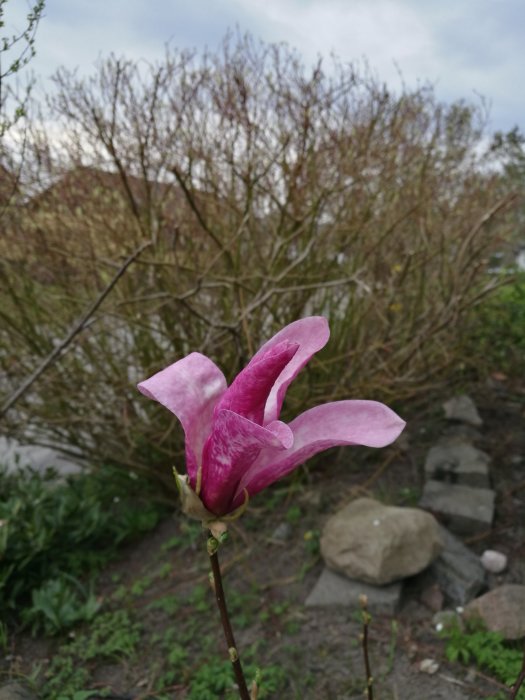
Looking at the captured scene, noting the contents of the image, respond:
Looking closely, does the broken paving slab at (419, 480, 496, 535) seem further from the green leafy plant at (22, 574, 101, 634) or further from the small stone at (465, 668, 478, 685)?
the green leafy plant at (22, 574, 101, 634)

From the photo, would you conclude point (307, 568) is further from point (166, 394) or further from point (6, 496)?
point (166, 394)

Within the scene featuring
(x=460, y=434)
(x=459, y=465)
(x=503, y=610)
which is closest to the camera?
(x=503, y=610)

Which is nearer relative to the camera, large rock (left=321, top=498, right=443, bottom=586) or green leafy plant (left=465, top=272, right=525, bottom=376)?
large rock (left=321, top=498, right=443, bottom=586)

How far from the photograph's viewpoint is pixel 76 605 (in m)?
2.84

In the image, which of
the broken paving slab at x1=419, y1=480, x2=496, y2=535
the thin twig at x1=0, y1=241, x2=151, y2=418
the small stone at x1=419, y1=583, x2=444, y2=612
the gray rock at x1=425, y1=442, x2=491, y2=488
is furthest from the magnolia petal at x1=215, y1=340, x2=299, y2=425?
the gray rock at x1=425, y1=442, x2=491, y2=488

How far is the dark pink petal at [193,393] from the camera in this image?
0.72 meters

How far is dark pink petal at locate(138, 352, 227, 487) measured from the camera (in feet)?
2.36

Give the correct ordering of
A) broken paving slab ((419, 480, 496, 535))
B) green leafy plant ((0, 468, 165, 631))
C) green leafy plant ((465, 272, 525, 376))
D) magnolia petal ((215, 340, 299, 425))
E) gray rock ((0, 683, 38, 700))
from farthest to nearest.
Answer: green leafy plant ((465, 272, 525, 376)), broken paving slab ((419, 480, 496, 535)), green leafy plant ((0, 468, 165, 631)), gray rock ((0, 683, 38, 700)), magnolia petal ((215, 340, 299, 425))

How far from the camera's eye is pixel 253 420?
70 centimetres

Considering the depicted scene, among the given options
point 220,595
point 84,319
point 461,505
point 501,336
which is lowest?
point 461,505

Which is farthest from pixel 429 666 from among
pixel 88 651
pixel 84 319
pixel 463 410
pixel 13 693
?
pixel 463 410

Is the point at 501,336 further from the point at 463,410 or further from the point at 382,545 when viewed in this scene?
the point at 382,545

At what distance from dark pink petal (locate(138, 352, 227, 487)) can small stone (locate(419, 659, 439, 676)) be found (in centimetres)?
195

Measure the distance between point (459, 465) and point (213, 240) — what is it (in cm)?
191
